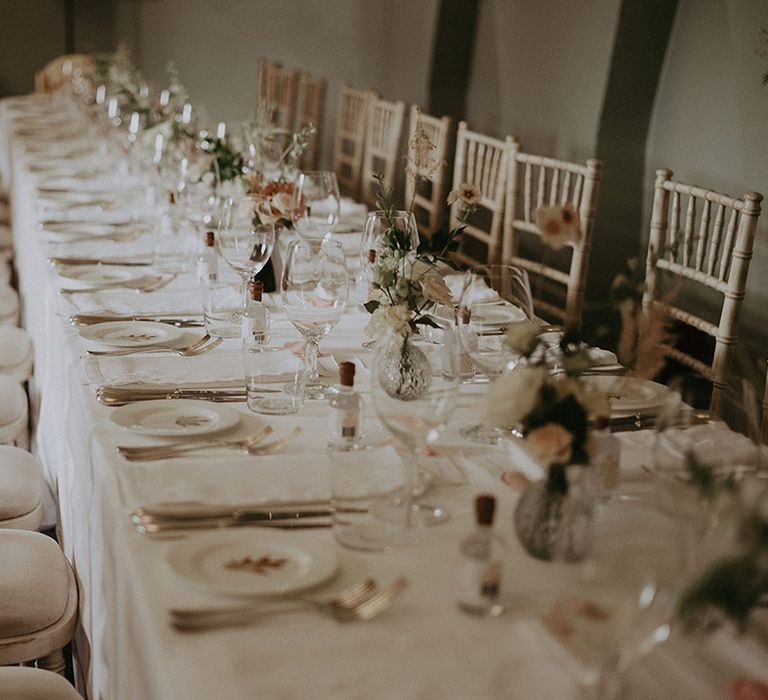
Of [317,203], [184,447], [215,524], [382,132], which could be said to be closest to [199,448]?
[184,447]

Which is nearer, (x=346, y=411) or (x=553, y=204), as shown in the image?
(x=346, y=411)

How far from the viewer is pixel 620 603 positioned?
0.82m

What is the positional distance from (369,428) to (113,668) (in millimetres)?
496

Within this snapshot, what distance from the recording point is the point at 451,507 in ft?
4.19

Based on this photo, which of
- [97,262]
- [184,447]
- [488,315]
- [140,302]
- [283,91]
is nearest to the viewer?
[184,447]

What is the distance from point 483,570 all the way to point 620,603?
0.23 metres

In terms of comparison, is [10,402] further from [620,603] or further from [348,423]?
[620,603]

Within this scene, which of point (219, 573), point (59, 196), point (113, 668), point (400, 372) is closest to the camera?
point (219, 573)

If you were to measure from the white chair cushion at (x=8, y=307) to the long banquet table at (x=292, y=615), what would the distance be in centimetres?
180

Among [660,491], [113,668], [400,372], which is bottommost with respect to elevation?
[113,668]

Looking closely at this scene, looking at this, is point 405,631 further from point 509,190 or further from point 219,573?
point 509,190

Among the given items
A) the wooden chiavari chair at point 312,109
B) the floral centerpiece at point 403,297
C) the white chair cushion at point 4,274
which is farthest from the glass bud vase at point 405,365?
the wooden chiavari chair at point 312,109

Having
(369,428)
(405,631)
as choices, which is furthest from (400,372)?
(405,631)

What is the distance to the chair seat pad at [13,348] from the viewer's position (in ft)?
9.68
